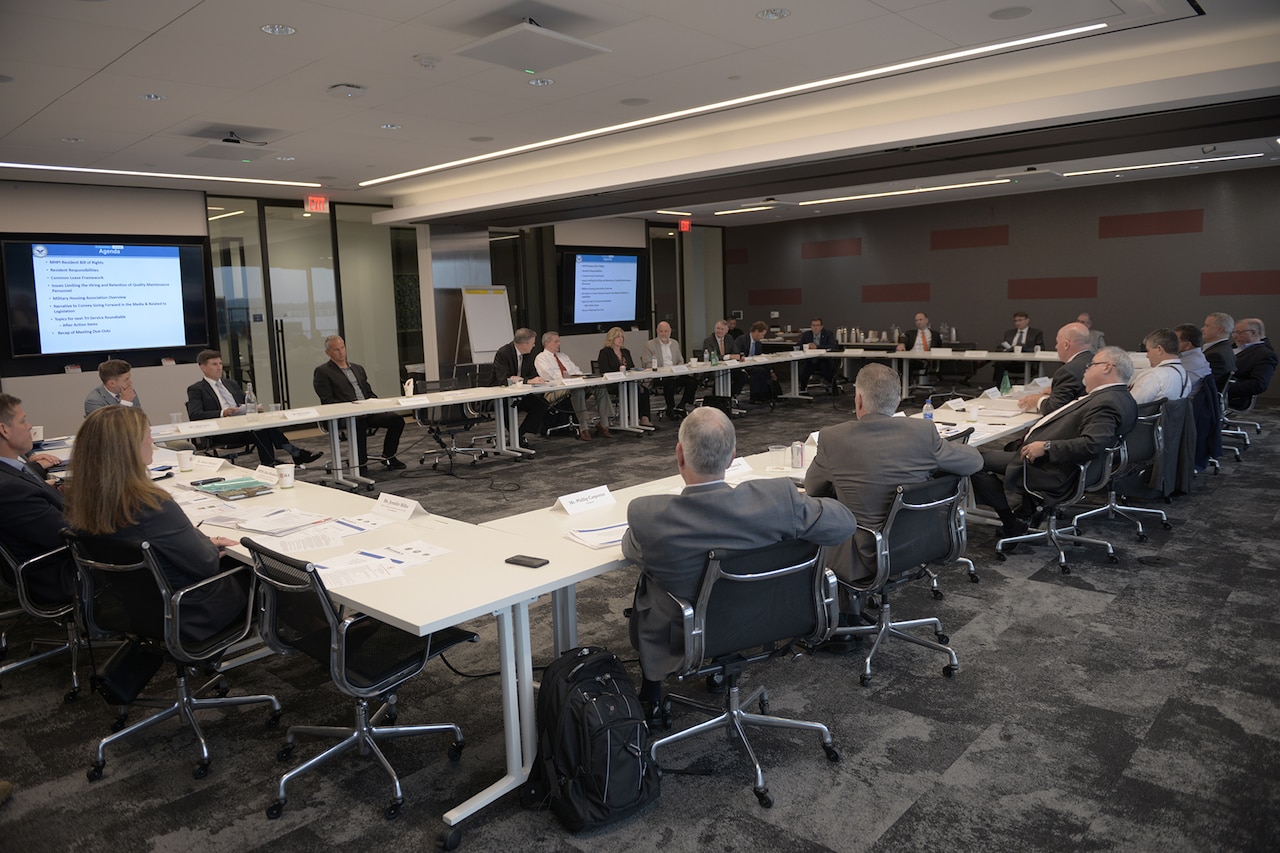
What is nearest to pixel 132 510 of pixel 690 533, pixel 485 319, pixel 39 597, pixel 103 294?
pixel 39 597

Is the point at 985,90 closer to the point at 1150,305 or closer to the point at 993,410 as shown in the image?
the point at 993,410

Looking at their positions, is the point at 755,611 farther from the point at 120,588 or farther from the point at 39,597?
the point at 39,597

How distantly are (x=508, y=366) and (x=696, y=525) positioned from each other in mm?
6818

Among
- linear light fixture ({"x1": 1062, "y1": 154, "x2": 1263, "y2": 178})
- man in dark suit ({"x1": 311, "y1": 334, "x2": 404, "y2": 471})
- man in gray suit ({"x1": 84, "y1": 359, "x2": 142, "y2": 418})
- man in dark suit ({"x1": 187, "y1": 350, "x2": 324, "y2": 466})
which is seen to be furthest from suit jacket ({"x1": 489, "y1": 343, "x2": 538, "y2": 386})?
linear light fixture ({"x1": 1062, "y1": 154, "x2": 1263, "y2": 178})

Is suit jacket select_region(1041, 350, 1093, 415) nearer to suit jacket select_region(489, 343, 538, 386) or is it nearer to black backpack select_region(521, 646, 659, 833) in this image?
black backpack select_region(521, 646, 659, 833)

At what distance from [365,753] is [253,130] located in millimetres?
5576

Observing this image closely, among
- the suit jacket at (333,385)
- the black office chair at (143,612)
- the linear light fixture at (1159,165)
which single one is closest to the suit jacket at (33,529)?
the black office chair at (143,612)

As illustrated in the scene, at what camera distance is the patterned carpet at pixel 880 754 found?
2408 mm

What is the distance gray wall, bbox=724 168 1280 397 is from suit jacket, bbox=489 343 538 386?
7.84 m

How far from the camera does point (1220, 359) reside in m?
7.11

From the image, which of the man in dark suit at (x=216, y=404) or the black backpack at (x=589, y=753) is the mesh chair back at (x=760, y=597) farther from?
the man in dark suit at (x=216, y=404)

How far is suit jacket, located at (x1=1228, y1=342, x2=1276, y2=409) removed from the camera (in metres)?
7.46

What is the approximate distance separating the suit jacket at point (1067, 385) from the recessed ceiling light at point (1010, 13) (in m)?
2.14

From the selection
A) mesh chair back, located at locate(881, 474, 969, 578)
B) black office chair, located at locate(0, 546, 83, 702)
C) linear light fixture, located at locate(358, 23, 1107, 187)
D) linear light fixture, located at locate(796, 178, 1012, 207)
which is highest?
linear light fixture, located at locate(796, 178, 1012, 207)
